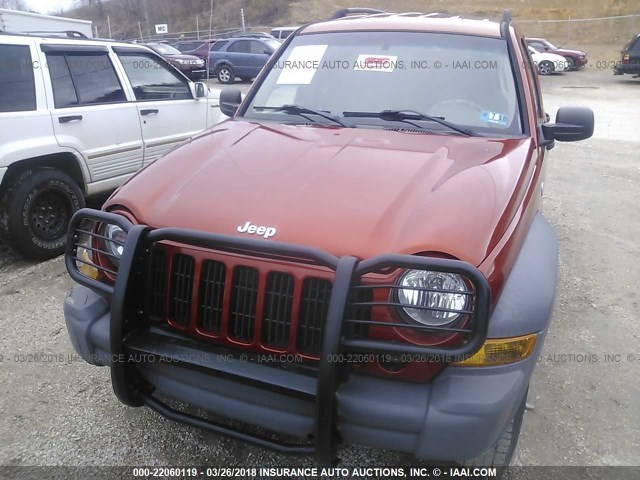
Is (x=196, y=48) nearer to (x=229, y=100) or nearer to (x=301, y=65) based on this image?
(x=229, y=100)

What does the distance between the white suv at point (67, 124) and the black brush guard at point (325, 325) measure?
262 centimetres

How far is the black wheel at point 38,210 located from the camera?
443 cm

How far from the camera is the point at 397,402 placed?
1.87 m

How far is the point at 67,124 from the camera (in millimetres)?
4777

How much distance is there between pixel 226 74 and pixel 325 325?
758 inches

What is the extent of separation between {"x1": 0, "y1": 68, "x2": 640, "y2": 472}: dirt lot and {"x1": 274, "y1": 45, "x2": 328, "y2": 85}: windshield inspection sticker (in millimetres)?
2151

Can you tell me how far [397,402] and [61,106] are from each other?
425cm

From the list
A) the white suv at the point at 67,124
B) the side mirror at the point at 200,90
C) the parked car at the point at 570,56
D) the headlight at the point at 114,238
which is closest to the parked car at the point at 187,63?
the side mirror at the point at 200,90

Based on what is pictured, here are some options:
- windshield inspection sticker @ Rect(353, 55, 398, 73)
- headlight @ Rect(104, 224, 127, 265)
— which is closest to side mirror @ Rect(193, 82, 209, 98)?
windshield inspection sticker @ Rect(353, 55, 398, 73)

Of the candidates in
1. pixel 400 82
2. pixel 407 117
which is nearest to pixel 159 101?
pixel 400 82

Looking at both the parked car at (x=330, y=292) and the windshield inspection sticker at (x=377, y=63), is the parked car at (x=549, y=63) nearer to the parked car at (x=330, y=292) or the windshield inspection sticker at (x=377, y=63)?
the windshield inspection sticker at (x=377, y=63)

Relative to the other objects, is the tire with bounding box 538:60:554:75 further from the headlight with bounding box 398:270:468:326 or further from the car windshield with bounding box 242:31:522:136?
the headlight with bounding box 398:270:468:326

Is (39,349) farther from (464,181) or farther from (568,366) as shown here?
(568,366)

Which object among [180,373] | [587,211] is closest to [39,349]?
[180,373]
